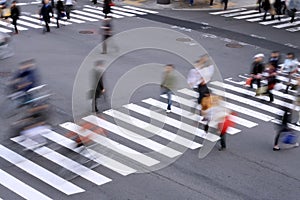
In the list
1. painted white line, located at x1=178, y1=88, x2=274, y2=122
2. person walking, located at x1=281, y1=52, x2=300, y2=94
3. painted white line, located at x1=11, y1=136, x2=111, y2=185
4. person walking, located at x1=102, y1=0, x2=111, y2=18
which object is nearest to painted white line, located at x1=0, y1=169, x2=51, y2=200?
painted white line, located at x1=11, y1=136, x2=111, y2=185

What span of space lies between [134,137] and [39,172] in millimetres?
3490

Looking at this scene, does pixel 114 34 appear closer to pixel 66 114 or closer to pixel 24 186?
pixel 66 114

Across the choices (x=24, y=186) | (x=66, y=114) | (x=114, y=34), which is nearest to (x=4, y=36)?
(x=114, y=34)

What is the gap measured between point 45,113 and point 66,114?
2.43 meters

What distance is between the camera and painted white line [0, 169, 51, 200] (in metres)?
12.6

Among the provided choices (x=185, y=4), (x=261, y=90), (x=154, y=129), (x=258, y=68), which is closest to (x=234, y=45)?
(x=258, y=68)

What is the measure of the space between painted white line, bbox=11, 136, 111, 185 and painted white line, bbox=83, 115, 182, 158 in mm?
2275

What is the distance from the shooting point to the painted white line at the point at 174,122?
16442mm

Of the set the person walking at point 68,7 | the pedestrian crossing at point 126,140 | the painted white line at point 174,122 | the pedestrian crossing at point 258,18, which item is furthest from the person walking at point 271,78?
the person walking at point 68,7

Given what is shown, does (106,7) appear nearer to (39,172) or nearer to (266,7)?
(266,7)

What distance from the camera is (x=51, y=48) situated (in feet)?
81.2

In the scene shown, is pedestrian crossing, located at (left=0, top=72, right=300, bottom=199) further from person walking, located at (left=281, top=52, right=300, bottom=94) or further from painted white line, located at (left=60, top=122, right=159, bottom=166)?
person walking, located at (left=281, top=52, right=300, bottom=94)

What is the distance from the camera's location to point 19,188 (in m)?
13.0

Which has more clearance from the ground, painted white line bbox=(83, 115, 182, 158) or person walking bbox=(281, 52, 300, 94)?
person walking bbox=(281, 52, 300, 94)
